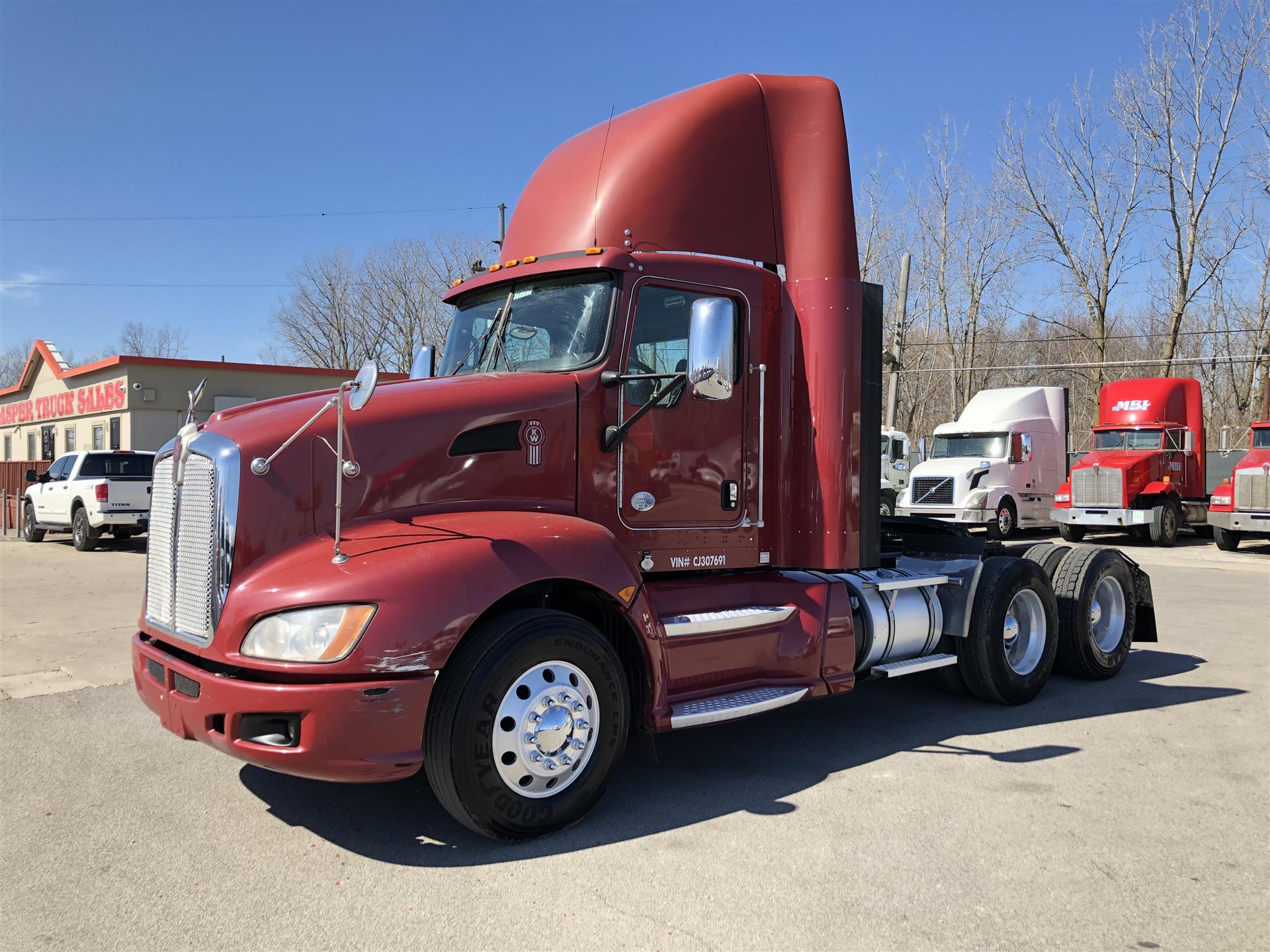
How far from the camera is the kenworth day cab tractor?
3854 millimetres

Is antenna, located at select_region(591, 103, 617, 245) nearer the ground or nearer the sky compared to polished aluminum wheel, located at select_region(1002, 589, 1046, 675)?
nearer the sky

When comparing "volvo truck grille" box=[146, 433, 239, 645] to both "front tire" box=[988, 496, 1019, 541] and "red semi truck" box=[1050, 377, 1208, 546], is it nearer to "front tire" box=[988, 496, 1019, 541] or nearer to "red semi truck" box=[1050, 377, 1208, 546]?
"front tire" box=[988, 496, 1019, 541]

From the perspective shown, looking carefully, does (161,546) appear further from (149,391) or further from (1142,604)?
(149,391)

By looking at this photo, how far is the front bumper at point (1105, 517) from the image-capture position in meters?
21.1

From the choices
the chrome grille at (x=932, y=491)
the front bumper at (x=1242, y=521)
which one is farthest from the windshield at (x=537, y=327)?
the front bumper at (x=1242, y=521)

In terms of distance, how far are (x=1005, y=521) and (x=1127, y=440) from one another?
3446 millimetres

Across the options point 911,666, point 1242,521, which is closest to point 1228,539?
point 1242,521

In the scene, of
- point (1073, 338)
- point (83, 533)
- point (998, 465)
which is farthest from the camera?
point (1073, 338)

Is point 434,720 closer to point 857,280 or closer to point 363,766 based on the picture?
point 363,766

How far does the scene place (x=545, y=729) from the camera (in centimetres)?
419

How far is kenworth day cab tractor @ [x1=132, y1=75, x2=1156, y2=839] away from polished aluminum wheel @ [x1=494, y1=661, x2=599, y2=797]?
12mm

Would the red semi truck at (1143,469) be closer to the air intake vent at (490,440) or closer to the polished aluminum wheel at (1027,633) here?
the polished aluminum wheel at (1027,633)

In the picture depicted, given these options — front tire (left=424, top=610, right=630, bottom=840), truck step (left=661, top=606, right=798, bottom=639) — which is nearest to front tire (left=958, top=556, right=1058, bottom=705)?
truck step (left=661, top=606, right=798, bottom=639)

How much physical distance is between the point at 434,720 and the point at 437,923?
0.79 meters
